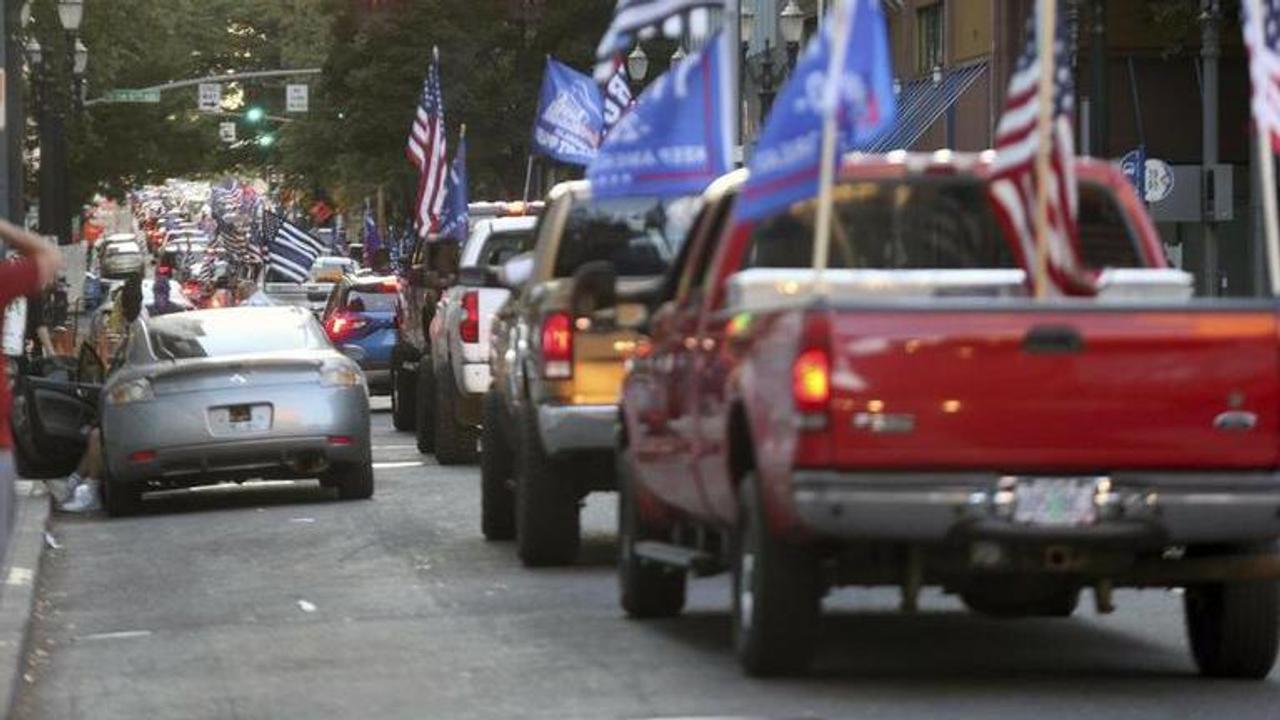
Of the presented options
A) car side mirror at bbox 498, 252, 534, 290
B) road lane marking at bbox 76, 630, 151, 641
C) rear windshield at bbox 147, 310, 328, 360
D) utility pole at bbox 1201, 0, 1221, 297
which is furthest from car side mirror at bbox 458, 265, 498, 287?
utility pole at bbox 1201, 0, 1221, 297

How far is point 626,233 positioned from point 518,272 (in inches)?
28.9

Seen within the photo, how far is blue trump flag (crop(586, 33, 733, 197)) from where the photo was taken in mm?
15797

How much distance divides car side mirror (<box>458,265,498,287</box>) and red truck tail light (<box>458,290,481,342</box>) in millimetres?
6318

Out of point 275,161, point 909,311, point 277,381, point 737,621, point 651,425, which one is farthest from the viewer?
point 275,161

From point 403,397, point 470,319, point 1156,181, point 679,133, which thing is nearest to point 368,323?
point 403,397

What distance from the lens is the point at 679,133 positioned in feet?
52.1

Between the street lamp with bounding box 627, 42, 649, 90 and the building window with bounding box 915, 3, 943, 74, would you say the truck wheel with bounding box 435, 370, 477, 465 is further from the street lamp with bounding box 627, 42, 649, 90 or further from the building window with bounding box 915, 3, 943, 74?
the street lamp with bounding box 627, 42, 649, 90

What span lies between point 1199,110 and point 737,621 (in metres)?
40.1

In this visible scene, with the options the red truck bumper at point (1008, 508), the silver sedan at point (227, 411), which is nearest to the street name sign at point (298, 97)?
the silver sedan at point (227, 411)

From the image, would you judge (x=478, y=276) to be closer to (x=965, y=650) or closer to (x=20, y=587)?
(x=20, y=587)

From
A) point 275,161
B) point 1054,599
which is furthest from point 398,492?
point 275,161

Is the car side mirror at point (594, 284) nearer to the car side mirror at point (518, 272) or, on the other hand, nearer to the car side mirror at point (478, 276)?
the car side mirror at point (518, 272)

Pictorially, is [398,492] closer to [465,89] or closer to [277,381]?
[277,381]

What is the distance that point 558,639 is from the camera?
14.3 meters
